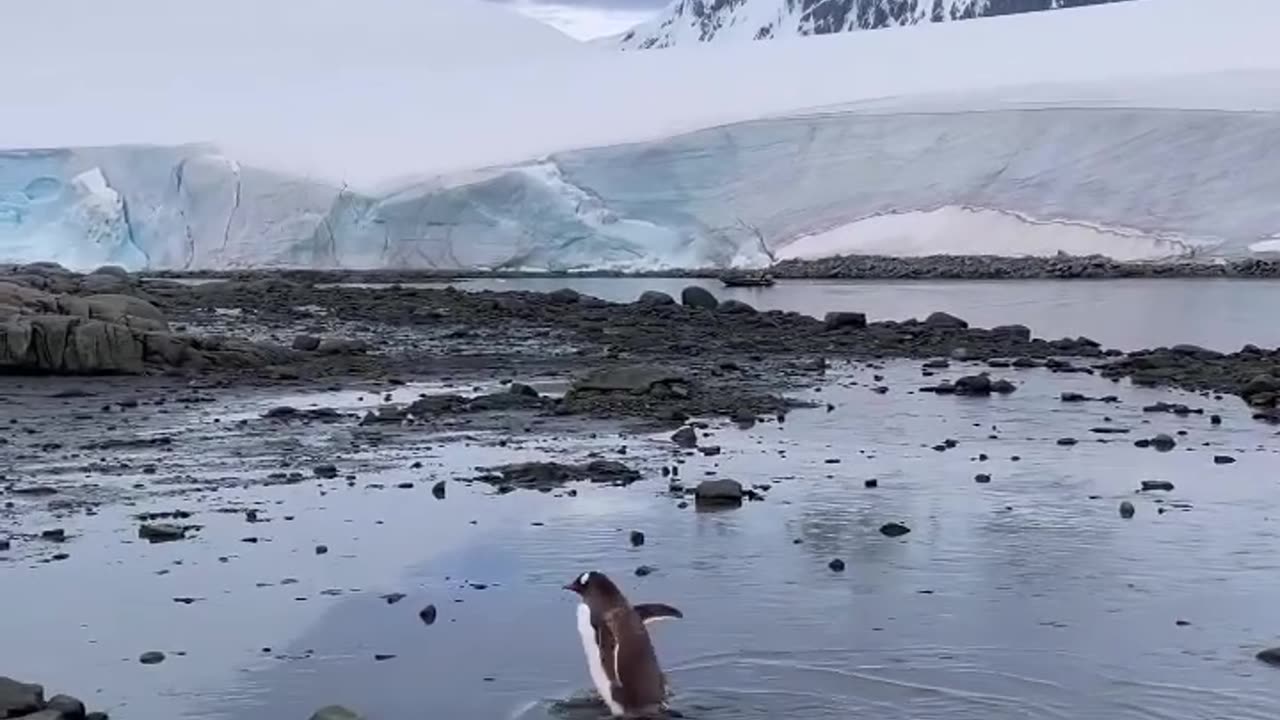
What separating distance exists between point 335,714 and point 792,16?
125 m

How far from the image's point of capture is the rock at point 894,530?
7945 millimetres

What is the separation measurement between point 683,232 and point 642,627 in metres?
29.8

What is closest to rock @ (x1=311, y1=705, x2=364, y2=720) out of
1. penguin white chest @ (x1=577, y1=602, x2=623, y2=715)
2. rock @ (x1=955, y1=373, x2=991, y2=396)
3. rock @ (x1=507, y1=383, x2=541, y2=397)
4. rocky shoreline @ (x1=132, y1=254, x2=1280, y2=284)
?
penguin white chest @ (x1=577, y1=602, x2=623, y2=715)

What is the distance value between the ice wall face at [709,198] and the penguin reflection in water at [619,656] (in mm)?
28986

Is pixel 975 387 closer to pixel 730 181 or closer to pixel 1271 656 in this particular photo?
pixel 1271 656

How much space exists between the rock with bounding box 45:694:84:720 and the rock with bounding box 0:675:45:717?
3cm

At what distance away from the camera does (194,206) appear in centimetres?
3572

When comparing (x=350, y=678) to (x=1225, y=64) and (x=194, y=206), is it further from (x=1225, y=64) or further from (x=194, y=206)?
(x=1225, y=64)

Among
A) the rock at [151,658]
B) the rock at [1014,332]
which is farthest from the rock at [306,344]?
the rock at [151,658]

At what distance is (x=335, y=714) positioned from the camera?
196 inches

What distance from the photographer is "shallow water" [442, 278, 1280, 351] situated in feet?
71.3

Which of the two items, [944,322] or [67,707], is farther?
[944,322]

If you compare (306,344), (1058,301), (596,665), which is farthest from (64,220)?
(596,665)

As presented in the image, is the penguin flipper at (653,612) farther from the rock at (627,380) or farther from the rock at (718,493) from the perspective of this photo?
the rock at (627,380)
